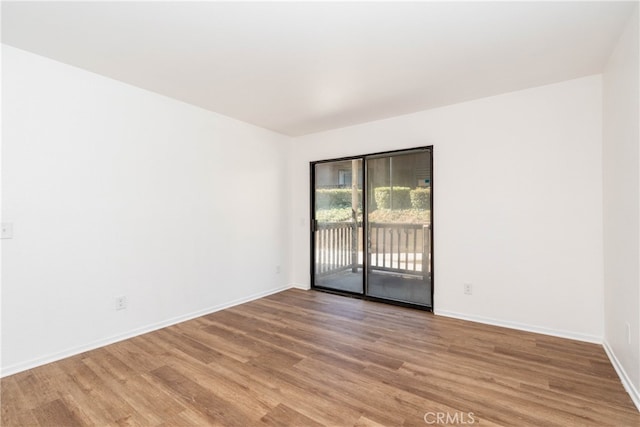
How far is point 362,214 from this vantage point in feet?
13.7

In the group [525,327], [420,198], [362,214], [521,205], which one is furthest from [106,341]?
[521,205]

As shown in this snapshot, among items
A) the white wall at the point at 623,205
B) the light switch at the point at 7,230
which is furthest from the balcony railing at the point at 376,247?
the light switch at the point at 7,230

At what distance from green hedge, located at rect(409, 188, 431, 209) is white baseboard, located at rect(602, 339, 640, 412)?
6.47 feet

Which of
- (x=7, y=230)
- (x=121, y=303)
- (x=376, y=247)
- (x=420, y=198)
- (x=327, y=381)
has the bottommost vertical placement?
(x=327, y=381)

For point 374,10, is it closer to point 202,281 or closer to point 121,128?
point 121,128

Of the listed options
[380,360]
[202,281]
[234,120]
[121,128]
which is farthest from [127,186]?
[380,360]

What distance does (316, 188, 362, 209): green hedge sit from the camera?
4.39 m

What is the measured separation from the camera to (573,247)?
277 cm

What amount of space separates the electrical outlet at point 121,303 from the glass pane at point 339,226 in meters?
2.55

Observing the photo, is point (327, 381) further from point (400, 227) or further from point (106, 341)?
point (400, 227)

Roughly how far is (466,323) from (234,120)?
3.62 metres

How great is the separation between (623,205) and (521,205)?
0.90m

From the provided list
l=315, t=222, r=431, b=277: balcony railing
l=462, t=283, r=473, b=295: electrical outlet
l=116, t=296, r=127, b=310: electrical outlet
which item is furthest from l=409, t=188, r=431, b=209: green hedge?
l=116, t=296, r=127, b=310: electrical outlet

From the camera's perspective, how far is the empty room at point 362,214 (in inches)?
74.3
